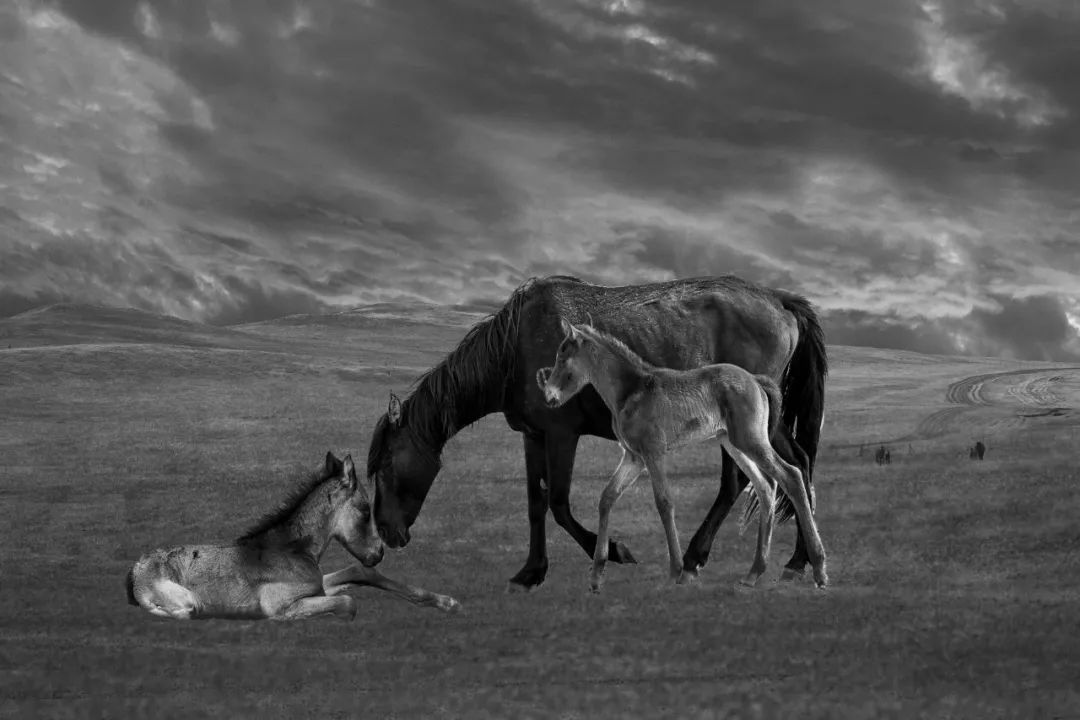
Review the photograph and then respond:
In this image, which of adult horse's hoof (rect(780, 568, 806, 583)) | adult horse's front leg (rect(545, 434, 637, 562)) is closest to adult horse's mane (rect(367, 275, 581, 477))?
adult horse's front leg (rect(545, 434, 637, 562))

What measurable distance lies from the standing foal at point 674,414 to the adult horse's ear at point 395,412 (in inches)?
82.1

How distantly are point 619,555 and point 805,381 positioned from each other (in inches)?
123

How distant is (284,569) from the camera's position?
36.1ft

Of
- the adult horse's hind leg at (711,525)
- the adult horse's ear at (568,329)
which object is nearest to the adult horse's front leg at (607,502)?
the adult horse's hind leg at (711,525)

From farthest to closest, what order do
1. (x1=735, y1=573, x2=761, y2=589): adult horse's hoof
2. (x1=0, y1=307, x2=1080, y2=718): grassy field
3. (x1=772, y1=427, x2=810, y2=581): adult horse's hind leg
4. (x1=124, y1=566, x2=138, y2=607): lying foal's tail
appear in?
(x1=772, y1=427, x2=810, y2=581): adult horse's hind leg → (x1=735, y1=573, x2=761, y2=589): adult horse's hoof → (x1=124, y1=566, x2=138, y2=607): lying foal's tail → (x1=0, y1=307, x2=1080, y2=718): grassy field

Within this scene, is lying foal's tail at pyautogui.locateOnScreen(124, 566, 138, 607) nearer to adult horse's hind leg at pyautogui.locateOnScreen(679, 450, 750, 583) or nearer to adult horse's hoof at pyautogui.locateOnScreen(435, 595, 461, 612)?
adult horse's hoof at pyautogui.locateOnScreen(435, 595, 461, 612)

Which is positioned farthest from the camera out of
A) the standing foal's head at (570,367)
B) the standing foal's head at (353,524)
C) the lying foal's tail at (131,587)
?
the standing foal's head at (570,367)

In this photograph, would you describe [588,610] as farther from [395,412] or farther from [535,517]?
[395,412]

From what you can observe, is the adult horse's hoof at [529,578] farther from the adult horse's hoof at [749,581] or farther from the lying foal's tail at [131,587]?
the lying foal's tail at [131,587]

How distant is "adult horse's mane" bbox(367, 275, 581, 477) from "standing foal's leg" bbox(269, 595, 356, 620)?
2.57 meters

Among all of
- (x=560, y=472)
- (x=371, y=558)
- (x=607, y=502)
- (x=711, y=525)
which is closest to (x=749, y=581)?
(x=711, y=525)

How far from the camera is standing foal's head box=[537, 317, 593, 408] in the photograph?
38.0ft

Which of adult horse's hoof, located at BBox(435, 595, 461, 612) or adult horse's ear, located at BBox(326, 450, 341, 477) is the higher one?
adult horse's ear, located at BBox(326, 450, 341, 477)

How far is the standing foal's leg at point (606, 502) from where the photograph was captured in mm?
11477
